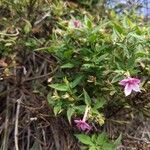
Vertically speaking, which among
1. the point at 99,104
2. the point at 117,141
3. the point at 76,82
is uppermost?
the point at 76,82

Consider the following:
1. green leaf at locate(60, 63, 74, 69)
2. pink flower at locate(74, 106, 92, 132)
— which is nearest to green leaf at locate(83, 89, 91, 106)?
pink flower at locate(74, 106, 92, 132)

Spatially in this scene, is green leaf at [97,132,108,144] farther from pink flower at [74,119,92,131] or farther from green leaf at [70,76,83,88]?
green leaf at [70,76,83,88]

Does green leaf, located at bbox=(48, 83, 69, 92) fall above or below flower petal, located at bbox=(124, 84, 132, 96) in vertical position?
above

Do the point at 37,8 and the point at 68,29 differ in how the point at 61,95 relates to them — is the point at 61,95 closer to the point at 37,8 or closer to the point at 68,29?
the point at 68,29

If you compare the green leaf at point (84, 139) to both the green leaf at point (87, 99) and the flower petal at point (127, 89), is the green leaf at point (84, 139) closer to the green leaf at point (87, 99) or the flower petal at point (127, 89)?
the green leaf at point (87, 99)

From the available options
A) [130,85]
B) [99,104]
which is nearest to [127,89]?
[130,85]

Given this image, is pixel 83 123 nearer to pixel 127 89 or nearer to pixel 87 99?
pixel 87 99

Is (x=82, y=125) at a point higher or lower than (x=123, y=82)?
lower

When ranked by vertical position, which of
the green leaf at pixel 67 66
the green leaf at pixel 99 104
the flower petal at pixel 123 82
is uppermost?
the green leaf at pixel 67 66

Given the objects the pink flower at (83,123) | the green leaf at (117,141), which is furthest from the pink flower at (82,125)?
the green leaf at (117,141)
